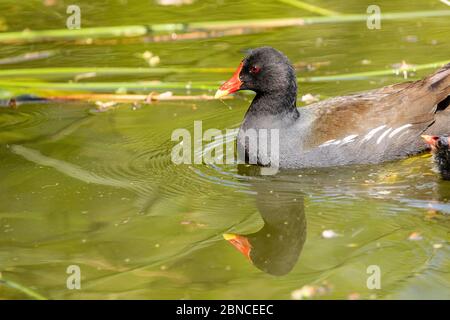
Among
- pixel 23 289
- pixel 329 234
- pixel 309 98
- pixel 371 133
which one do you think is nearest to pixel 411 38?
pixel 309 98

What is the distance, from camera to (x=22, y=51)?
376 inches

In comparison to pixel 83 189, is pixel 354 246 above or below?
below

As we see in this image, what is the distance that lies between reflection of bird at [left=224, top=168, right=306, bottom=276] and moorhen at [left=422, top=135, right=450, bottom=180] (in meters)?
1.02

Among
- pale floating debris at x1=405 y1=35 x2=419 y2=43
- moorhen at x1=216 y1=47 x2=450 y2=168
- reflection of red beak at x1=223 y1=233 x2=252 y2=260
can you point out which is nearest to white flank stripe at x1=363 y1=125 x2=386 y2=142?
moorhen at x1=216 y1=47 x2=450 y2=168

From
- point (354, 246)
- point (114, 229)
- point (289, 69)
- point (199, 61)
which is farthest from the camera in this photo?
point (199, 61)

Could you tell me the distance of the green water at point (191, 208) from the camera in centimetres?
520

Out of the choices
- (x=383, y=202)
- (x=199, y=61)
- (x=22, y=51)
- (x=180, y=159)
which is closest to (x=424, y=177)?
(x=383, y=202)

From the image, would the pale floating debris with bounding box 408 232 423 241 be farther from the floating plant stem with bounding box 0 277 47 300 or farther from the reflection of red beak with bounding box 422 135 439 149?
the floating plant stem with bounding box 0 277 47 300

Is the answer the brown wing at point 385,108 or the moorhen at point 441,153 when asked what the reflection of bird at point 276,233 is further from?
the moorhen at point 441,153

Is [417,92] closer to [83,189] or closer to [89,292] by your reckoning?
[83,189]

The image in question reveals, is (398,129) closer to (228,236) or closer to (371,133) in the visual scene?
(371,133)

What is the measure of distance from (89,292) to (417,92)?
329cm

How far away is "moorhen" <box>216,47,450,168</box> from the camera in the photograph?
22.9 feet

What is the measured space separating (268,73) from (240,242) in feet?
6.22
